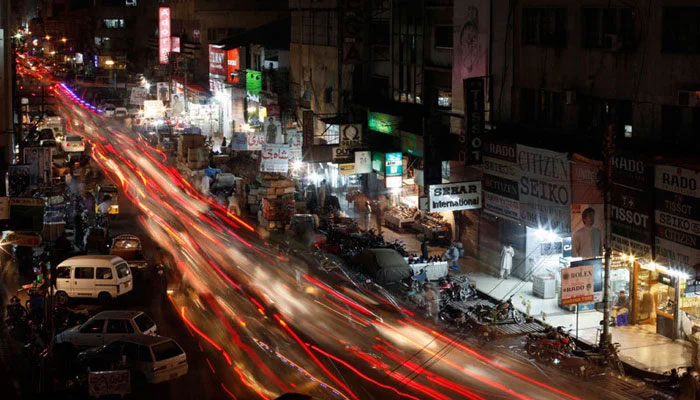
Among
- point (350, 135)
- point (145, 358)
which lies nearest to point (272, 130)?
point (350, 135)

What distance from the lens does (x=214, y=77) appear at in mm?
74125

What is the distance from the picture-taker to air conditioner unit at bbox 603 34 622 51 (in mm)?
29125

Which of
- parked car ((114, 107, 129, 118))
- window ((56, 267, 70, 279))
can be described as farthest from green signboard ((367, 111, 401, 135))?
parked car ((114, 107, 129, 118))

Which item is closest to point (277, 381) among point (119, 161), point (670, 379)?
point (670, 379)

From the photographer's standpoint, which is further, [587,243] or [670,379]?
[587,243]

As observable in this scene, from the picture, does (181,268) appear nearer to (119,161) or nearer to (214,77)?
(119,161)

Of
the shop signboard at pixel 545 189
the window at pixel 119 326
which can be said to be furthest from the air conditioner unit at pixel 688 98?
the window at pixel 119 326

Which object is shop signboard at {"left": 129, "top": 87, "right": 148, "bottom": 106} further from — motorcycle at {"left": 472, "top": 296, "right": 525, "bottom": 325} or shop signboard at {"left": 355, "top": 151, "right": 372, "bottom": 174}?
motorcycle at {"left": 472, "top": 296, "right": 525, "bottom": 325}

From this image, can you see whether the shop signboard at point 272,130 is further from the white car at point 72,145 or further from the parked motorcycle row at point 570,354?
the parked motorcycle row at point 570,354

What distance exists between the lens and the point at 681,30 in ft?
88.9

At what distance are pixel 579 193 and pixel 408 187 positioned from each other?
16.7 meters

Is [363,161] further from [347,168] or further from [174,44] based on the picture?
[174,44]

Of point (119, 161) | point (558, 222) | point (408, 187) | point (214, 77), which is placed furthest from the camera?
point (214, 77)

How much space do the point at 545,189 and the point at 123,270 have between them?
1502 cm
